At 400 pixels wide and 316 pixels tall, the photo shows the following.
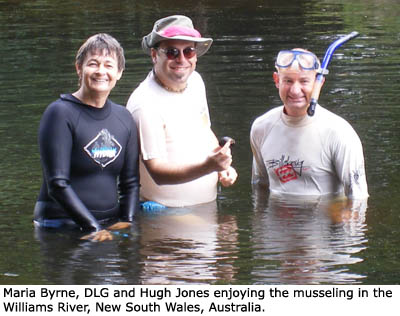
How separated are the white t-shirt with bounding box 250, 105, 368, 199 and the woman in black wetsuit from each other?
1181 mm

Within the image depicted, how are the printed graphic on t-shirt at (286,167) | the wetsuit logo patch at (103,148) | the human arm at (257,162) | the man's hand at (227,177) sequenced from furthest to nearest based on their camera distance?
the human arm at (257,162)
the printed graphic on t-shirt at (286,167)
the man's hand at (227,177)
the wetsuit logo patch at (103,148)

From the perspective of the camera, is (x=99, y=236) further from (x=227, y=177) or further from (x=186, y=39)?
(x=186, y=39)

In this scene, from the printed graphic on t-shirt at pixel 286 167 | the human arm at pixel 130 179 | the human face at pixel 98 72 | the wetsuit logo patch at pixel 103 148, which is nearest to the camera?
the human face at pixel 98 72

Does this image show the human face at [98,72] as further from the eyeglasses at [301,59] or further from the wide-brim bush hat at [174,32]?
the eyeglasses at [301,59]

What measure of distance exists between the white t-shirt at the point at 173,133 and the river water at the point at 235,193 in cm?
16

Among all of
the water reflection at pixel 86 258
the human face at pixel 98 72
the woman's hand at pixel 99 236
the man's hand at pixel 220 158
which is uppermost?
the human face at pixel 98 72

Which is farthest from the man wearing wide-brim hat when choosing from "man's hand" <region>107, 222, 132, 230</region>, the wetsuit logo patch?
"man's hand" <region>107, 222, 132, 230</region>

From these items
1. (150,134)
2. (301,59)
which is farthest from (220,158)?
(301,59)

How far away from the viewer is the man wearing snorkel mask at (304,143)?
6434mm

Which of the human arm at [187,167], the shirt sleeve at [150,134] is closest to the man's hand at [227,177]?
the human arm at [187,167]

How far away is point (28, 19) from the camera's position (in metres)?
19.5

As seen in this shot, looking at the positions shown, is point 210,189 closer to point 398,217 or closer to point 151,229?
point 151,229

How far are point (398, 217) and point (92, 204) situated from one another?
89.0 inches
